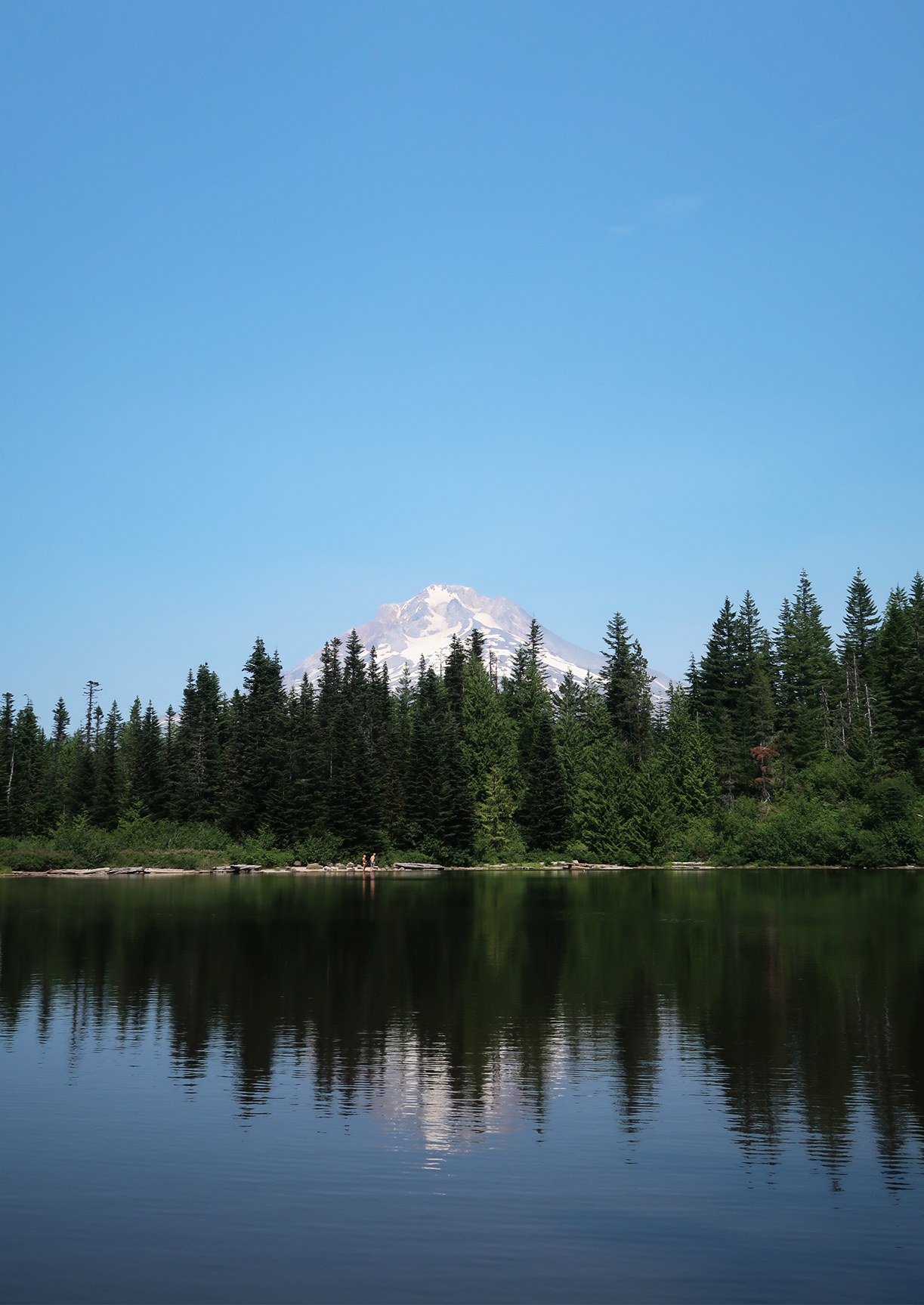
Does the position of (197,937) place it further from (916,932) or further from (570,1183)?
(570,1183)

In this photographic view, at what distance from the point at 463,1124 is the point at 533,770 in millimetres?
101059

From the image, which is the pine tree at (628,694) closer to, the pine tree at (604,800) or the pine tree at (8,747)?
the pine tree at (604,800)

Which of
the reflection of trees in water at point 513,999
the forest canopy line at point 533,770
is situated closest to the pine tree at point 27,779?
the forest canopy line at point 533,770

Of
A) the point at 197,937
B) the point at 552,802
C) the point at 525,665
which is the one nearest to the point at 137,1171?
the point at 197,937

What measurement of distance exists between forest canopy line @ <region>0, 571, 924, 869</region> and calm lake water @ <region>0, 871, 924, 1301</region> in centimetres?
7347

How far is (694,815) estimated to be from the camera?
120188 millimetres

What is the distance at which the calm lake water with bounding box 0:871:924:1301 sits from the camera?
12.4m

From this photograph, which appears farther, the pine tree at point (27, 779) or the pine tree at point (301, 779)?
Result: the pine tree at point (27, 779)

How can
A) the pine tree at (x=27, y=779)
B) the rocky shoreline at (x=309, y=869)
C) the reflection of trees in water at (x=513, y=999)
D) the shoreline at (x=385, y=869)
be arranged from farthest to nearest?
the pine tree at (x=27, y=779) < the rocky shoreline at (x=309, y=869) < the shoreline at (x=385, y=869) < the reflection of trees in water at (x=513, y=999)

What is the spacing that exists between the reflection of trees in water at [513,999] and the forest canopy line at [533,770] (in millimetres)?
52070

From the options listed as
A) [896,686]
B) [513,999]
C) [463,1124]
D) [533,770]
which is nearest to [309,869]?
[533,770]

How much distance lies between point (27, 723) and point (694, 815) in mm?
82532

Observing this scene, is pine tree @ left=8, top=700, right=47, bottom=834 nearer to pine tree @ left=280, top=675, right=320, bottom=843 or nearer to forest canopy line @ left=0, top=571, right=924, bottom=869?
forest canopy line @ left=0, top=571, right=924, bottom=869

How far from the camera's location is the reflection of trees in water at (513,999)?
782 inches
